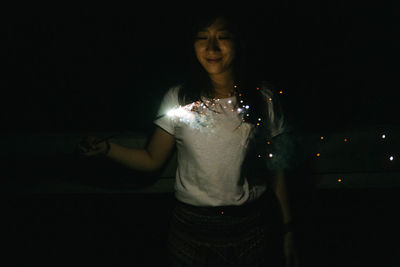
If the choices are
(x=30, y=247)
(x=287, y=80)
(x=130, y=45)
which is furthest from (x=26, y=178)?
(x=287, y=80)

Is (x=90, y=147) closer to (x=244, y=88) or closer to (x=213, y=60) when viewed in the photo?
(x=213, y=60)

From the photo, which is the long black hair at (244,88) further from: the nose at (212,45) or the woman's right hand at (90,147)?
the woman's right hand at (90,147)

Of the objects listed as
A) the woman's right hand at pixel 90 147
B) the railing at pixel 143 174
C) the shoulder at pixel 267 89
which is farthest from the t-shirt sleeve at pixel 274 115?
the woman's right hand at pixel 90 147

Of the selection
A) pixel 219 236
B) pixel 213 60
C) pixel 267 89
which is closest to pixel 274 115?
pixel 267 89

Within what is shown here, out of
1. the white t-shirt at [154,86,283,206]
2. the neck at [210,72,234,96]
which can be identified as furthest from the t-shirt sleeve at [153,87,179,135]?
the neck at [210,72,234,96]

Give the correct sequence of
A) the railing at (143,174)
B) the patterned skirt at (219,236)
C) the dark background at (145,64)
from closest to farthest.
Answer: the patterned skirt at (219,236), the railing at (143,174), the dark background at (145,64)

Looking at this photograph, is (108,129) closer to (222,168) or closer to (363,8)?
(222,168)
